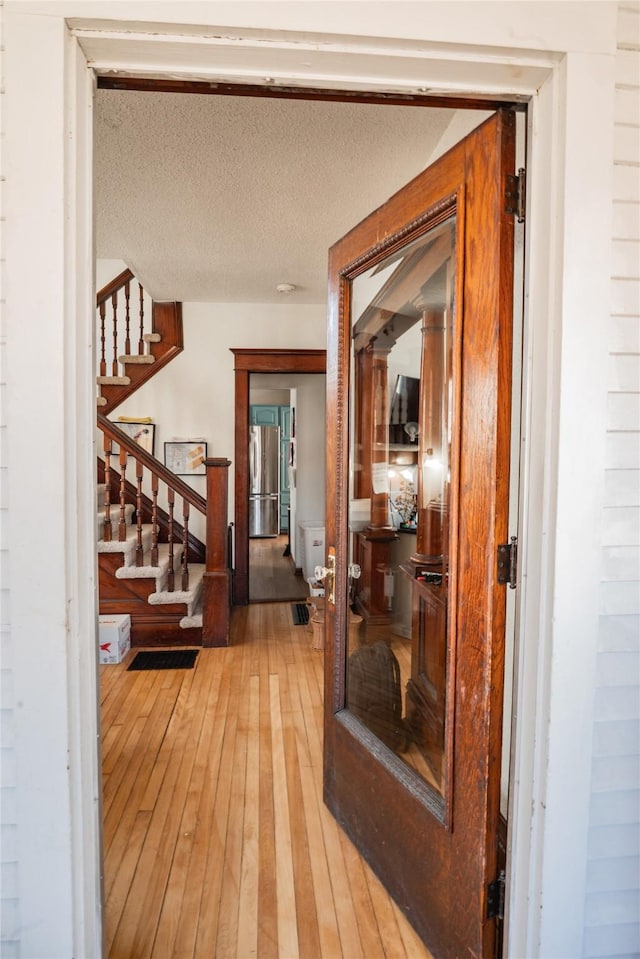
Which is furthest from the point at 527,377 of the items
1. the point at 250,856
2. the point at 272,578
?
the point at 272,578

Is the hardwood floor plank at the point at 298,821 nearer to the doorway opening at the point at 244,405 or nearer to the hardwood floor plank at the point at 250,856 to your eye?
the hardwood floor plank at the point at 250,856

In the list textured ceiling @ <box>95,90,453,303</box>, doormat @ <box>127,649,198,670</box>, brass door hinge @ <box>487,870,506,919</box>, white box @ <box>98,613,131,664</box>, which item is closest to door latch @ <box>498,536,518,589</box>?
brass door hinge @ <box>487,870,506,919</box>

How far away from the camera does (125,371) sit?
4.90 metres

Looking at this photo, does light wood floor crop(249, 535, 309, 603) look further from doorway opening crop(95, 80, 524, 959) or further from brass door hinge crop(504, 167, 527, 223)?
brass door hinge crop(504, 167, 527, 223)

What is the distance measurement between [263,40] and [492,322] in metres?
0.72

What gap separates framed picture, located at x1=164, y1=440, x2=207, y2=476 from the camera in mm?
4988

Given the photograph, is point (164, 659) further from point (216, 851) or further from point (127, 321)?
point (127, 321)

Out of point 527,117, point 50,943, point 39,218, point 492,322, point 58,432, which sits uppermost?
point 527,117

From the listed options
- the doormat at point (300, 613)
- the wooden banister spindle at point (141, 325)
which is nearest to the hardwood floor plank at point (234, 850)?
the doormat at point (300, 613)

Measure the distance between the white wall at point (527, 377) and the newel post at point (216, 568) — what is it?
105 inches

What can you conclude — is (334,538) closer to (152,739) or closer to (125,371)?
(152,739)

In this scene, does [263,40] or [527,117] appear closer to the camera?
[263,40]

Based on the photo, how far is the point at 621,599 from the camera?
1.12 metres

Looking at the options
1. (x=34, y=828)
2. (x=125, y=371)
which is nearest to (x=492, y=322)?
(x=34, y=828)
